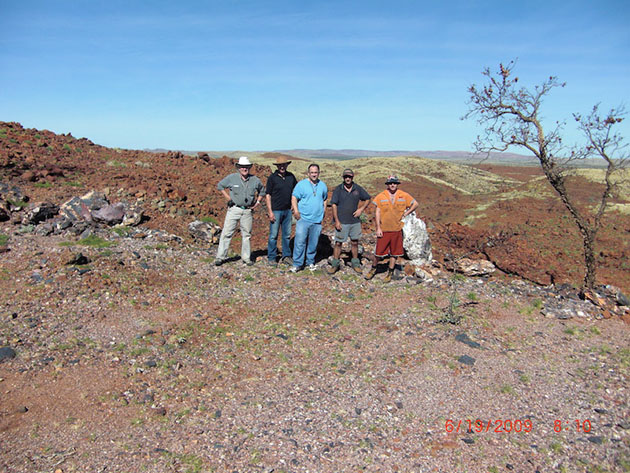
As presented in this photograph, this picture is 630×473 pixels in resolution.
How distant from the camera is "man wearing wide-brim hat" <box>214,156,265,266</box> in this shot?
8.03 m

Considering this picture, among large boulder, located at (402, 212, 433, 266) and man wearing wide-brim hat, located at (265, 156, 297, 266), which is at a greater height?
man wearing wide-brim hat, located at (265, 156, 297, 266)

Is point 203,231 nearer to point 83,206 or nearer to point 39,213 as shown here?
point 83,206

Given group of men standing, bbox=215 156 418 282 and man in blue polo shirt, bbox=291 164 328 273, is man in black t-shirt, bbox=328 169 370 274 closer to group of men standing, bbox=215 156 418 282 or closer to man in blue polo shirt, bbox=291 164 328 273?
group of men standing, bbox=215 156 418 282

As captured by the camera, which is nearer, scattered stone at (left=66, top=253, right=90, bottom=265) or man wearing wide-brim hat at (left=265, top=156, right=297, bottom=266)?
scattered stone at (left=66, top=253, right=90, bottom=265)

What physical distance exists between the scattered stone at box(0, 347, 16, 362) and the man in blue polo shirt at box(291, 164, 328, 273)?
4.66 metres

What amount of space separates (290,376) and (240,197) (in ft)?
13.6

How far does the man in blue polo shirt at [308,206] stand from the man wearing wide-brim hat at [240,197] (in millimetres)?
845

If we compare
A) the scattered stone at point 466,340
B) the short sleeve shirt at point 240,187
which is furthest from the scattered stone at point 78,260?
the scattered stone at point 466,340


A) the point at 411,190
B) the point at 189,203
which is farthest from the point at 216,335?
the point at 411,190

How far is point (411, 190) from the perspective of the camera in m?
28.4

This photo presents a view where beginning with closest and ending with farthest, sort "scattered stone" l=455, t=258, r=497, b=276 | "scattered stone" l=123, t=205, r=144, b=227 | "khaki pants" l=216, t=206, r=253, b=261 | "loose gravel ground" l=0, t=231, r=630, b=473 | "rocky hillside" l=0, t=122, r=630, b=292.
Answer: "loose gravel ground" l=0, t=231, r=630, b=473 → "khaki pants" l=216, t=206, r=253, b=261 → "scattered stone" l=455, t=258, r=497, b=276 → "scattered stone" l=123, t=205, r=144, b=227 → "rocky hillside" l=0, t=122, r=630, b=292

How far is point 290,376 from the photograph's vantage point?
191 inches
